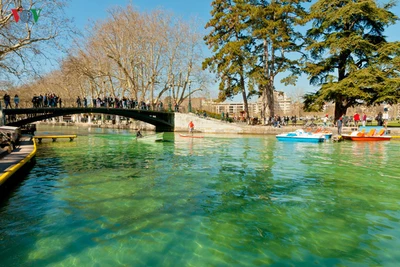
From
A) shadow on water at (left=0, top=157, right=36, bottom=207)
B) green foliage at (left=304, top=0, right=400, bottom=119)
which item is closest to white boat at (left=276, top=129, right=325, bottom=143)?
green foliage at (left=304, top=0, right=400, bottom=119)

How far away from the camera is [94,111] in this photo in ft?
116

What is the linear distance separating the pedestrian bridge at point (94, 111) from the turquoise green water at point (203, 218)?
20166 millimetres

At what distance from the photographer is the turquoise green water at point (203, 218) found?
17.0 ft

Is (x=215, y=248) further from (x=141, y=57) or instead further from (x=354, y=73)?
(x=141, y=57)

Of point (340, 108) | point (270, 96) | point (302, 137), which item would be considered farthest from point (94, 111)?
point (340, 108)

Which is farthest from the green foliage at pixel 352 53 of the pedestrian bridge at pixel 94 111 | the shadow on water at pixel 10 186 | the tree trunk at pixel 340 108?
the shadow on water at pixel 10 186

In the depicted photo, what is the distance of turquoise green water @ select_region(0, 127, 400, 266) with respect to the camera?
5188 mm

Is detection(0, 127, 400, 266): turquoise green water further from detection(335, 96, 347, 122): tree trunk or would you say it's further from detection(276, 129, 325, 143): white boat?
detection(335, 96, 347, 122): tree trunk

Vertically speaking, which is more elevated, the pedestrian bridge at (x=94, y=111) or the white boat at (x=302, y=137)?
the pedestrian bridge at (x=94, y=111)

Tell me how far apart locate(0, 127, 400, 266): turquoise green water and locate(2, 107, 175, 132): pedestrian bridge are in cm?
2017

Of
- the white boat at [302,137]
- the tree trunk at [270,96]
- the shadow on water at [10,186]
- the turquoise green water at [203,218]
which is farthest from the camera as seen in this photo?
the tree trunk at [270,96]

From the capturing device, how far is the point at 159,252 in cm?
532

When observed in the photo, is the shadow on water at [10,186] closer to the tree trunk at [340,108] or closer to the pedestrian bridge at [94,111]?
the pedestrian bridge at [94,111]

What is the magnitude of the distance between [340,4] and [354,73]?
31.6ft
